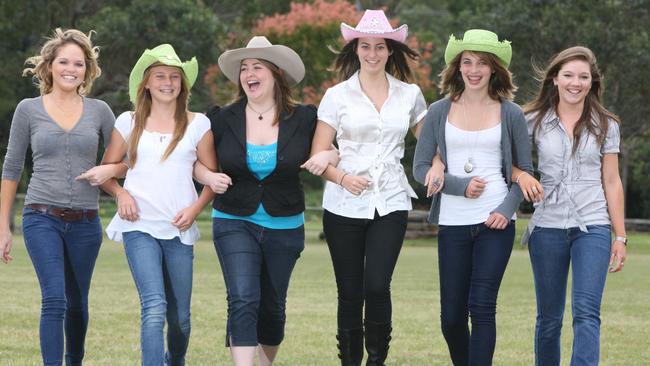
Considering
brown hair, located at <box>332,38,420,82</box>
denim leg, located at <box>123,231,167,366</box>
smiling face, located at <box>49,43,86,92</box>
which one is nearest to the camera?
denim leg, located at <box>123,231,167,366</box>

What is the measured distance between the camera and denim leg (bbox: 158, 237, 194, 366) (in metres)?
7.49

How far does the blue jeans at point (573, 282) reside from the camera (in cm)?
730

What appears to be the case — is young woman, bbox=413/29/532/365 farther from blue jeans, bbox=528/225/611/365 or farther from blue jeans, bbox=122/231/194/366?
blue jeans, bbox=122/231/194/366

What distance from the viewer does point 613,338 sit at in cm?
1241

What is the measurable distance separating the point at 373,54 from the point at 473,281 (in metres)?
1.60

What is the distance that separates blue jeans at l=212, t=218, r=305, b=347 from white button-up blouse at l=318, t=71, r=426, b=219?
16.6 inches

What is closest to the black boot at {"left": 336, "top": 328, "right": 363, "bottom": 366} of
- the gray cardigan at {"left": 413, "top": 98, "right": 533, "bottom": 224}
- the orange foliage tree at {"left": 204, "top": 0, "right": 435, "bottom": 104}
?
the gray cardigan at {"left": 413, "top": 98, "right": 533, "bottom": 224}

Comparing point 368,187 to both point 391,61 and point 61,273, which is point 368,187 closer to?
point 391,61

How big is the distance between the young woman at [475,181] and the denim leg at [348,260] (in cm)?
50

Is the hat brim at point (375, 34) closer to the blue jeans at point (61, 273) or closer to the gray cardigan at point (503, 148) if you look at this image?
the gray cardigan at point (503, 148)

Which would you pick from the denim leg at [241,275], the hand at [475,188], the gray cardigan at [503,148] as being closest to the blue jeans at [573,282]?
the gray cardigan at [503,148]

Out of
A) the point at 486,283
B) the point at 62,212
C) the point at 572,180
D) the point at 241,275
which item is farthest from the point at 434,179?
the point at 62,212

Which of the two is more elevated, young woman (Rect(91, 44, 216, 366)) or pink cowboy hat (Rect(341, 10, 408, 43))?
pink cowboy hat (Rect(341, 10, 408, 43))

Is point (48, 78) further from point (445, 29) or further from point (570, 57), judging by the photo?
point (445, 29)
